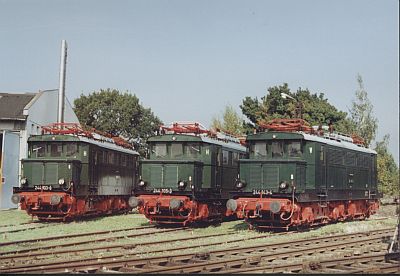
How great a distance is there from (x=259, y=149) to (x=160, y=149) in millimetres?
3959

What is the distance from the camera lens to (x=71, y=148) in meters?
23.3

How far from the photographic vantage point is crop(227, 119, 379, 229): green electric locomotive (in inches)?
743

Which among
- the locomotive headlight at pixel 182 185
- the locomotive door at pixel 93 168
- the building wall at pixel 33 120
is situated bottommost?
the locomotive headlight at pixel 182 185

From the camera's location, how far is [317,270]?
441 inches

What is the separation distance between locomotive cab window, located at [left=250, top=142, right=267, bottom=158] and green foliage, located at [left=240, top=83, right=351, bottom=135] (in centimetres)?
2029

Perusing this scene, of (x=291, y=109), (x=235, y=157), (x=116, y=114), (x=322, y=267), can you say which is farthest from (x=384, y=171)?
(x=322, y=267)

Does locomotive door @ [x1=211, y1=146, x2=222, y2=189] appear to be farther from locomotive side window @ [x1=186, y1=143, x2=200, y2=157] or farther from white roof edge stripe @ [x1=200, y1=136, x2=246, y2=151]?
locomotive side window @ [x1=186, y1=143, x2=200, y2=157]

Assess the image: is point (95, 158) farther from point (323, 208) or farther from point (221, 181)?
point (323, 208)

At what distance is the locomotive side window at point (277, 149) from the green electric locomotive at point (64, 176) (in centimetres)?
784

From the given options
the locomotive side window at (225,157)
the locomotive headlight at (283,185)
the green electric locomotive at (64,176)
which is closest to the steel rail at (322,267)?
the locomotive headlight at (283,185)

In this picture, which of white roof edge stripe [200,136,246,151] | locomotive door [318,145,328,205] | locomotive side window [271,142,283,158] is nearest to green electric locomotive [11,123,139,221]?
white roof edge stripe [200,136,246,151]

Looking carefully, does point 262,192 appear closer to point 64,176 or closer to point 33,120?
point 64,176

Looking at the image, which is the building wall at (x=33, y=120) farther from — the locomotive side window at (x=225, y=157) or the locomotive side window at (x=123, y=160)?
the locomotive side window at (x=225, y=157)

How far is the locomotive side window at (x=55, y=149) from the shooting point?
76.4 ft
